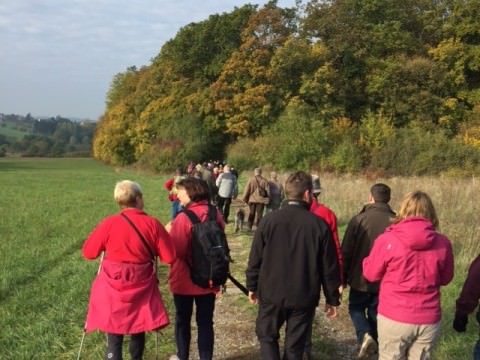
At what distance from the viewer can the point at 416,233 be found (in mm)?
4199

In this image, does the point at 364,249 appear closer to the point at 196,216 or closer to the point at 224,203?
the point at 196,216

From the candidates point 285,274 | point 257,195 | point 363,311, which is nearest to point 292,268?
point 285,274

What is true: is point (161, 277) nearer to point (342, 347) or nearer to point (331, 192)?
point (342, 347)

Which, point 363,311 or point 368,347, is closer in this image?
point 368,347

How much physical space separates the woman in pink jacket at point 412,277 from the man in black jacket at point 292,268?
1.43ft

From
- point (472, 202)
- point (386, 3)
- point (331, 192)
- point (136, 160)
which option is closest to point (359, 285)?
point (472, 202)

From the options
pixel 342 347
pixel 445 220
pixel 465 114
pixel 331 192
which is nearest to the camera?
pixel 342 347

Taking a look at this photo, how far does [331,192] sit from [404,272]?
1688cm

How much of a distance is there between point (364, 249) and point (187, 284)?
6.20 feet

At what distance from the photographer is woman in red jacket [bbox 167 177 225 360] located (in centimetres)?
510

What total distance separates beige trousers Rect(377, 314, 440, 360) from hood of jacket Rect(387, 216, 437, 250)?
2.04 ft

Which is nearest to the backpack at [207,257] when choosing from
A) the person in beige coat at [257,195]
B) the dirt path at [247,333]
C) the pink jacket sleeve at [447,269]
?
the dirt path at [247,333]

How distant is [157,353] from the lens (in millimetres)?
5801

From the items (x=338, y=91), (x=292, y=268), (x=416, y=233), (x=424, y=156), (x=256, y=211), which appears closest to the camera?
(x=416, y=233)
